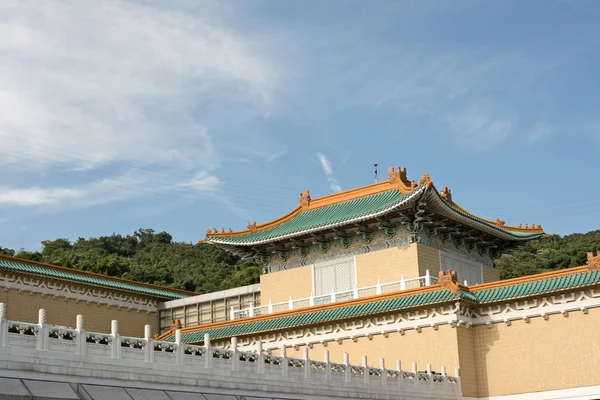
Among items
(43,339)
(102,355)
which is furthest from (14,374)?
(102,355)

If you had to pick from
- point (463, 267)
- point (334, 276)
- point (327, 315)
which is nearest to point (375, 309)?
point (327, 315)

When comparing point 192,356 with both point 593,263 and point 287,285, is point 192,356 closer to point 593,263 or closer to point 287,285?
point 593,263

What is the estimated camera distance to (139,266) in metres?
85.9

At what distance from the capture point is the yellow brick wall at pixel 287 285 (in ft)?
120

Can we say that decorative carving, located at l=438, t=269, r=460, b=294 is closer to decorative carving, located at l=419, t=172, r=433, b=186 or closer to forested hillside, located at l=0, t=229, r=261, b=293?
decorative carving, located at l=419, t=172, r=433, b=186

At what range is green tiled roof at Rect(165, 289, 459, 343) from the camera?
29.7 metres

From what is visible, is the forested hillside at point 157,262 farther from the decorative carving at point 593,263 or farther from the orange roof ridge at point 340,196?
the decorative carving at point 593,263

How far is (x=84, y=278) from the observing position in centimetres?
4156

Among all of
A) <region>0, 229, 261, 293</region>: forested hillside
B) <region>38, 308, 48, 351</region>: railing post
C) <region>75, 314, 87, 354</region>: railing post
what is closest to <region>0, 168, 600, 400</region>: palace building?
<region>75, 314, 87, 354</region>: railing post

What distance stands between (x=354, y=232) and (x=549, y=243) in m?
59.8

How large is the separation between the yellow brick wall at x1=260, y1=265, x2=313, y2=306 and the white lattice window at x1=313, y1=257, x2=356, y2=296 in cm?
40

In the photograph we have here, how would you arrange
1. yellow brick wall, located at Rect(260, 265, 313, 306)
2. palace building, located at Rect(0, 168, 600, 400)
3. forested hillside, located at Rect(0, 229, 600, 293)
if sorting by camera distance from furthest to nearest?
forested hillside, located at Rect(0, 229, 600, 293), yellow brick wall, located at Rect(260, 265, 313, 306), palace building, located at Rect(0, 168, 600, 400)

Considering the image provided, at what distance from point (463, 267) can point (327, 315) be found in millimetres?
7754

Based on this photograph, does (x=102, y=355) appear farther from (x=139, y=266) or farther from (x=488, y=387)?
(x=139, y=266)
